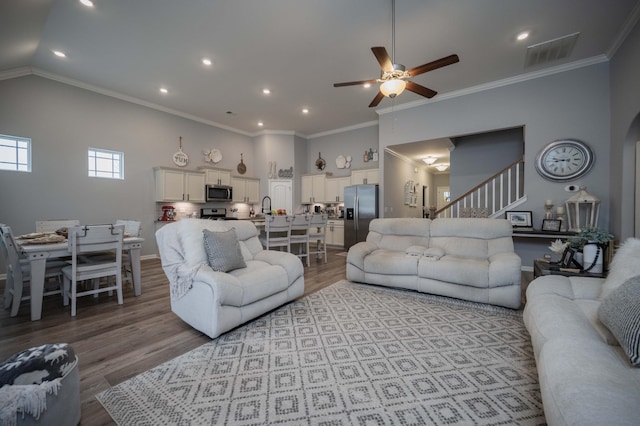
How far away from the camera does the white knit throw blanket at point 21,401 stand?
0.98 metres

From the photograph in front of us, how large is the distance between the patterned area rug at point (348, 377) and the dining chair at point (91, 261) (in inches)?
66.2

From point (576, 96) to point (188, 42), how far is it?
589cm

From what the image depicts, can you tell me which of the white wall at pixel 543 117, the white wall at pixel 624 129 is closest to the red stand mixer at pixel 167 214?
the white wall at pixel 543 117

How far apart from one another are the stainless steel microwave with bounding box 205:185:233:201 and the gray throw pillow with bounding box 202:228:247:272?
159 inches

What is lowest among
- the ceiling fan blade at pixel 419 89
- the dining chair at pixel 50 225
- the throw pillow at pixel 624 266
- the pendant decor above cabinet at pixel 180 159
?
the throw pillow at pixel 624 266

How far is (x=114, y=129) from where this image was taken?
5199 millimetres

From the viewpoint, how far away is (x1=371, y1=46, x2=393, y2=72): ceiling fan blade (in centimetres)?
256

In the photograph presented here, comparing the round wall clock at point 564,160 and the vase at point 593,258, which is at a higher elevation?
the round wall clock at point 564,160

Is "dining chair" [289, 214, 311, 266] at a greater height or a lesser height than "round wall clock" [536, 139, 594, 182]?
lesser

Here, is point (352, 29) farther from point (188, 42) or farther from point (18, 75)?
point (18, 75)

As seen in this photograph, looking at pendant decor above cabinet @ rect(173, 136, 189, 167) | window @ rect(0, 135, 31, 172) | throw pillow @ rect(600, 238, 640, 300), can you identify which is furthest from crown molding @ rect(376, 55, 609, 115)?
window @ rect(0, 135, 31, 172)

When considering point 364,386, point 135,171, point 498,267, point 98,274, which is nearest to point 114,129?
point 135,171

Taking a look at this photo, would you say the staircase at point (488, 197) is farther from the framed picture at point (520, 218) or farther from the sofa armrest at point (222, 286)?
the sofa armrest at point (222, 286)

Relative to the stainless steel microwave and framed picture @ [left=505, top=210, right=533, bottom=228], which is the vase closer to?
framed picture @ [left=505, top=210, right=533, bottom=228]
